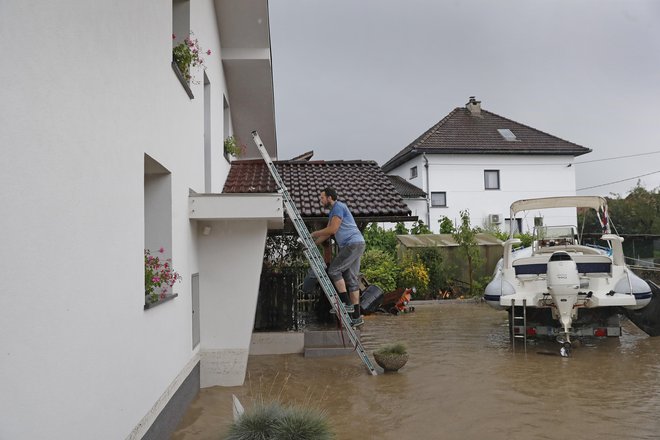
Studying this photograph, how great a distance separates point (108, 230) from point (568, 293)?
7.70m

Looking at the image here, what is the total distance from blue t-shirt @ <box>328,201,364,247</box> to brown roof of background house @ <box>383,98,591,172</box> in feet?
72.9

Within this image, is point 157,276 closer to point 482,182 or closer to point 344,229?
point 344,229

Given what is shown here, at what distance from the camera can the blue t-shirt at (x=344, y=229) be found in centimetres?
933

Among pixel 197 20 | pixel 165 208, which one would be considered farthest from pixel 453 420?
pixel 197 20

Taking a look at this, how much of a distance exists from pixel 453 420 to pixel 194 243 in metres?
3.94

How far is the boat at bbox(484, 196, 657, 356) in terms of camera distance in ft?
31.3

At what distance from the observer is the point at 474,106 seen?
36.0 m

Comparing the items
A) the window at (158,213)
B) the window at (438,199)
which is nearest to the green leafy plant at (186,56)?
the window at (158,213)

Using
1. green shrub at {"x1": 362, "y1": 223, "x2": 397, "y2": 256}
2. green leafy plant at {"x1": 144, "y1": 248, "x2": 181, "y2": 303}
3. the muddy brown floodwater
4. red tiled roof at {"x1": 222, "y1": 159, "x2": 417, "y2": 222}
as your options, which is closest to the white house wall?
green shrub at {"x1": 362, "y1": 223, "x2": 397, "y2": 256}

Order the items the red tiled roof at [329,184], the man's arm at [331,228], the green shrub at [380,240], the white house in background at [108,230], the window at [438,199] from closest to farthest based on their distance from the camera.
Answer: the white house in background at [108,230] → the man's arm at [331,228] → the red tiled roof at [329,184] → the green shrub at [380,240] → the window at [438,199]

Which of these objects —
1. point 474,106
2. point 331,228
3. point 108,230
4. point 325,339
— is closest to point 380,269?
point 325,339

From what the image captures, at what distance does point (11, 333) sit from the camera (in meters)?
2.60

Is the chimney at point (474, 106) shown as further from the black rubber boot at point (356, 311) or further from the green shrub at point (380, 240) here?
the black rubber boot at point (356, 311)

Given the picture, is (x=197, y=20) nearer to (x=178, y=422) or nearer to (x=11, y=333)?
(x=178, y=422)
